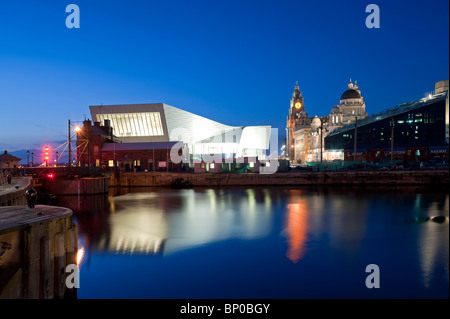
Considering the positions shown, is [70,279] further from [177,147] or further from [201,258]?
[177,147]

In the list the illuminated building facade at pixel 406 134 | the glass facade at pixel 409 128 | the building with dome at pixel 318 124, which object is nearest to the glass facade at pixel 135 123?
the illuminated building facade at pixel 406 134

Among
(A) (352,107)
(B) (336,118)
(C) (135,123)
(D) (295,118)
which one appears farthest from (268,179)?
(D) (295,118)

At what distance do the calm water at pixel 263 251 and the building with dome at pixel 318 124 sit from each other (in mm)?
73797

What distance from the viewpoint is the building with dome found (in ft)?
393

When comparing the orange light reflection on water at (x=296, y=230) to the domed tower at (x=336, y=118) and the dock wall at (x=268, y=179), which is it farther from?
the domed tower at (x=336, y=118)

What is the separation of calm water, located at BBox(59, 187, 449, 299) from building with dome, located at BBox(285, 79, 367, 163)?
7380 cm

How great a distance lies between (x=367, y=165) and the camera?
61.8 m

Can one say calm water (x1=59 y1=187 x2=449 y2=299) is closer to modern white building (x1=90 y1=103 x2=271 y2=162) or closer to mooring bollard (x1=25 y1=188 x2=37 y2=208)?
mooring bollard (x1=25 y1=188 x2=37 y2=208)

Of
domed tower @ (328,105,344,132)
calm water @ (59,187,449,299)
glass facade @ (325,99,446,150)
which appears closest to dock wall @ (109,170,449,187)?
calm water @ (59,187,449,299)

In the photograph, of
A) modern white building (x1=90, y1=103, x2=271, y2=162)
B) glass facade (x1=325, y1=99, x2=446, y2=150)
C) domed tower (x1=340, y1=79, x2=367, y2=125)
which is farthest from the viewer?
domed tower (x1=340, y1=79, x2=367, y2=125)

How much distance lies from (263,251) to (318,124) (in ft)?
395

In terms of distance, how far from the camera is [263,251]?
18.3 metres

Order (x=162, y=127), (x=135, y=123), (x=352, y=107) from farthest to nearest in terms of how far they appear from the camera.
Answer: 1. (x=352, y=107)
2. (x=135, y=123)
3. (x=162, y=127)

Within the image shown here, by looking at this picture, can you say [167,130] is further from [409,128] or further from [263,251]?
[263,251]
